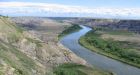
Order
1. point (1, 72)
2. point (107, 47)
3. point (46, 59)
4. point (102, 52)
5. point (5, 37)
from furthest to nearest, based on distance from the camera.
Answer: point (107, 47) < point (102, 52) < point (46, 59) < point (5, 37) < point (1, 72)

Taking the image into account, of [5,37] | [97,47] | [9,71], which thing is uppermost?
[9,71]

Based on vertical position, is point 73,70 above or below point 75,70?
above

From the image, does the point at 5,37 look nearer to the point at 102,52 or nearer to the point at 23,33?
the point at 23,33

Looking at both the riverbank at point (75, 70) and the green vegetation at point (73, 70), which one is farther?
the riverbank at point (75, 70)

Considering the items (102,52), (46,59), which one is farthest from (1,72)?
(102,52)

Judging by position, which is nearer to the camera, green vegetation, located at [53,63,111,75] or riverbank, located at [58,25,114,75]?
green vegetation, located at [53,63,111,75]

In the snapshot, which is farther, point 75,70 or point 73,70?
point 75,70

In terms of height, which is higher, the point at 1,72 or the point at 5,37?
the point at 1,72

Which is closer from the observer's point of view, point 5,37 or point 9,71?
point 9,71
